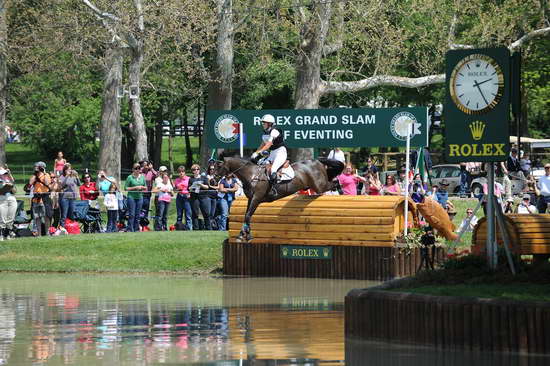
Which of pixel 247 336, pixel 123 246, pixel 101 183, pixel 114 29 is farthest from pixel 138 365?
pixel 114 29

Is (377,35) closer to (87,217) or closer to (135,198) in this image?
(135,198)

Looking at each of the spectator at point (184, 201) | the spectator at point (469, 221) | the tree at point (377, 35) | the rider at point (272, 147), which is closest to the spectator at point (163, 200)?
the spectator at point (184, 201)

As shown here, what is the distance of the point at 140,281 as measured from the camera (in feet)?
85.0

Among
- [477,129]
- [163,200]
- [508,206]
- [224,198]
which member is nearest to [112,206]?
[163,200]

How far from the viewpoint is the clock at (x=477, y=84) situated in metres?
17.0

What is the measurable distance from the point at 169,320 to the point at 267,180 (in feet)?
30.1

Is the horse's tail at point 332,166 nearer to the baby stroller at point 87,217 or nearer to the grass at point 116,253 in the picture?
the grass at point 116,253

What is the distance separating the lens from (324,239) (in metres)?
26.5

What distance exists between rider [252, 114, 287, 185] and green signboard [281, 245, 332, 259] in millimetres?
1487

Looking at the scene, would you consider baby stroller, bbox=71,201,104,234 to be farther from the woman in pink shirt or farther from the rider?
the rider

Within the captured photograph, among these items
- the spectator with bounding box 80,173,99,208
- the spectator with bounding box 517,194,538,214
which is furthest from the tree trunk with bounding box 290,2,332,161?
the spectator with bounding box 517,194,538,214

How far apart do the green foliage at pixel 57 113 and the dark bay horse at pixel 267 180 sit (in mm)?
37880

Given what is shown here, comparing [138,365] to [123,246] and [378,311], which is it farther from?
[123,246]

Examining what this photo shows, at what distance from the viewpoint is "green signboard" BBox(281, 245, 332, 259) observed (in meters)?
26.5
